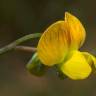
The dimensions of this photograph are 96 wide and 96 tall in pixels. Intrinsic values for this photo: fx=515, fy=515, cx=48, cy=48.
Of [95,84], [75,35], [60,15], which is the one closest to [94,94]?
[95,84]

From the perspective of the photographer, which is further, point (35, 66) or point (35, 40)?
point (35, 40)

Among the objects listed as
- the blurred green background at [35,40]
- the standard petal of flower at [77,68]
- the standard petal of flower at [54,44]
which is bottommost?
the blurred green background at [35,40]

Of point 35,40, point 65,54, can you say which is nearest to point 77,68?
point 65,54

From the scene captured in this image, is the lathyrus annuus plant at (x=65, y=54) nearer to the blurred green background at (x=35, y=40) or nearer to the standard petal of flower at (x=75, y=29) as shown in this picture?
the standard petal of flower at (x=75, y=29)

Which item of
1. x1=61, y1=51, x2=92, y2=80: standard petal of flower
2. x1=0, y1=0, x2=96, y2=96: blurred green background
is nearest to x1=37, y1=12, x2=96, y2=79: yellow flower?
x1=61, y1=51, x2=92, y2=80: standard petal of flower

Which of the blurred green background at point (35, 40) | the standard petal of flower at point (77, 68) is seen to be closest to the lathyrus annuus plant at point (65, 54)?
the standard petal of flower at point (77, 68)

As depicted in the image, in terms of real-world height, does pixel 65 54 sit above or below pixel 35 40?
above

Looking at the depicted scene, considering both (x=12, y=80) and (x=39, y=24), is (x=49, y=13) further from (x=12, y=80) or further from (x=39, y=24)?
(x=12, y=80)

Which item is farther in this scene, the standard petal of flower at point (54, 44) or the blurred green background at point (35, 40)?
the blurred green background at point (35, 40)

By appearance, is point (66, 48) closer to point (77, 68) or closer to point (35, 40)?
point (77, 68)
